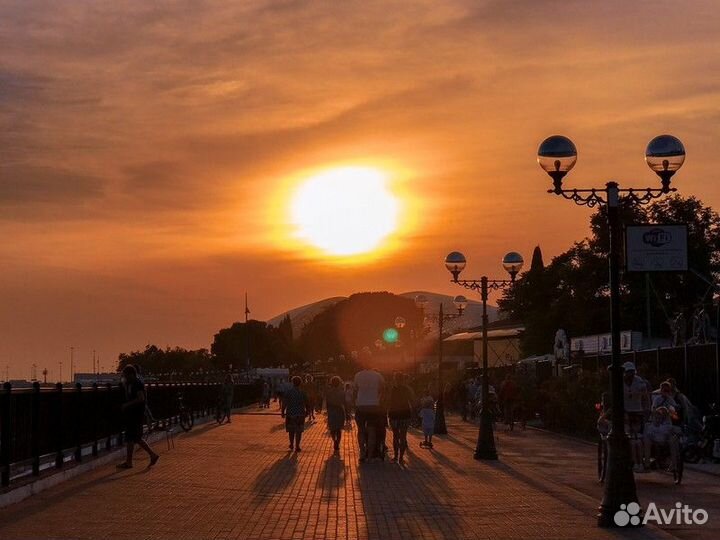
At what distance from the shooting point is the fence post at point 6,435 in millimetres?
16516

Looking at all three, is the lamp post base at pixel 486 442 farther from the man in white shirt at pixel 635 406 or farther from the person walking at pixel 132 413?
the person walking at pixel 132 413

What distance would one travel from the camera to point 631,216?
74.8m

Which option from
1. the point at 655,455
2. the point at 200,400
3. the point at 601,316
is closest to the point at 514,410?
the point at 200,400

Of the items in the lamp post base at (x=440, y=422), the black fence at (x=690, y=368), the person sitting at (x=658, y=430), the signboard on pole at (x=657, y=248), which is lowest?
the lamp post base at (x=440, y=422)

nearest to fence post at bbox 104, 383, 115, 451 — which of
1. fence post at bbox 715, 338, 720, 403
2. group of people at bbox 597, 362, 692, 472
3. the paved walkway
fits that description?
the paved walkway

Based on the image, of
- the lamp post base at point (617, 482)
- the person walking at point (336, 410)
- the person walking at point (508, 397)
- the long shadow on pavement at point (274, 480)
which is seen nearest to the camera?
the lamp post base at point (617, 482)

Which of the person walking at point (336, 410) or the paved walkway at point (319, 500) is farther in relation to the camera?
the person walking at point (336, 410)

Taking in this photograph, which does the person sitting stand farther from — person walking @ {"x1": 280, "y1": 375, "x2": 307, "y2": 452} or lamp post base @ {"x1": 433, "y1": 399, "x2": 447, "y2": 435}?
lamp post base @ {"x1": 433, "y1": 399, "x2": 447, "y2": 435}

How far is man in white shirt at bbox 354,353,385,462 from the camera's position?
24.8 metres

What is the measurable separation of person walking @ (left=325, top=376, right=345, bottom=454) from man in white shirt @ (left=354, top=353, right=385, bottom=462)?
274 cm

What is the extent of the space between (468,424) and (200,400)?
32.2 ft

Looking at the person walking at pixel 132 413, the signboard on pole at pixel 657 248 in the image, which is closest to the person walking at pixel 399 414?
the person walking at pixel 132 413

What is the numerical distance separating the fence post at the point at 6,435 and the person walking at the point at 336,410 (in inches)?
452

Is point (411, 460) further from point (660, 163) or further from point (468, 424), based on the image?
point (468, 424)
